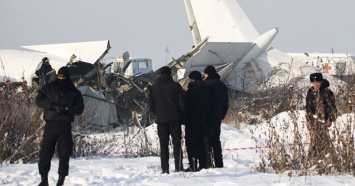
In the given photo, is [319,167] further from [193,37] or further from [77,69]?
[193,37]

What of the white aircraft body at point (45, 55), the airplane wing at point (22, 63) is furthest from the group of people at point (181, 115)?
the airplane wing at point (22, 63)

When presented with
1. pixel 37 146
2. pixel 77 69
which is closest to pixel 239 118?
pixel 77 69

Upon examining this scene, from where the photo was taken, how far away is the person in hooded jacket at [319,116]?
10211 mm

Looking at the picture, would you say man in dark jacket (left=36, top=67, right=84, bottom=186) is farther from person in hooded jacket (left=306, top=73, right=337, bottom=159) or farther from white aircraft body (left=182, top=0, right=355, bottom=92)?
white aircraft body (left=182, top=0, right=355, bottom=92)

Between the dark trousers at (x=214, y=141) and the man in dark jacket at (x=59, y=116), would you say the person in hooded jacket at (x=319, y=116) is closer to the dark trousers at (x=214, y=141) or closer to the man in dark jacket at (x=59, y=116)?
the dark trousers at (x=214, y=141)

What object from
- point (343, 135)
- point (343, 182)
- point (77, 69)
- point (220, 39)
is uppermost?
point (220, 39)

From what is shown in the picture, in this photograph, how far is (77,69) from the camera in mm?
24250

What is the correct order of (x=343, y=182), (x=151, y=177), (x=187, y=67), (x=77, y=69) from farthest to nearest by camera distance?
(x=187, y=67) → (x=77, y=69) → (x=151, y=177) → (x=343, y=182)

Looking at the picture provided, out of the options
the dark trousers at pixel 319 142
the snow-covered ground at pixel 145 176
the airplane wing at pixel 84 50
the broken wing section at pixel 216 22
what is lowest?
the snow-covered ground at pixel 145 176

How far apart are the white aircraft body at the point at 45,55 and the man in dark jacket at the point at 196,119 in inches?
437

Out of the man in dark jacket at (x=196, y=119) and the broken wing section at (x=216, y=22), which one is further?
the broken wing section at (x=216, y=22)

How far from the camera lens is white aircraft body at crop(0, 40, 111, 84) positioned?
22641 mm

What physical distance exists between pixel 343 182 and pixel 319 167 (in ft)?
2.97

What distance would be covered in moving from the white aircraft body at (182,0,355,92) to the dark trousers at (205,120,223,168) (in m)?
14.8
